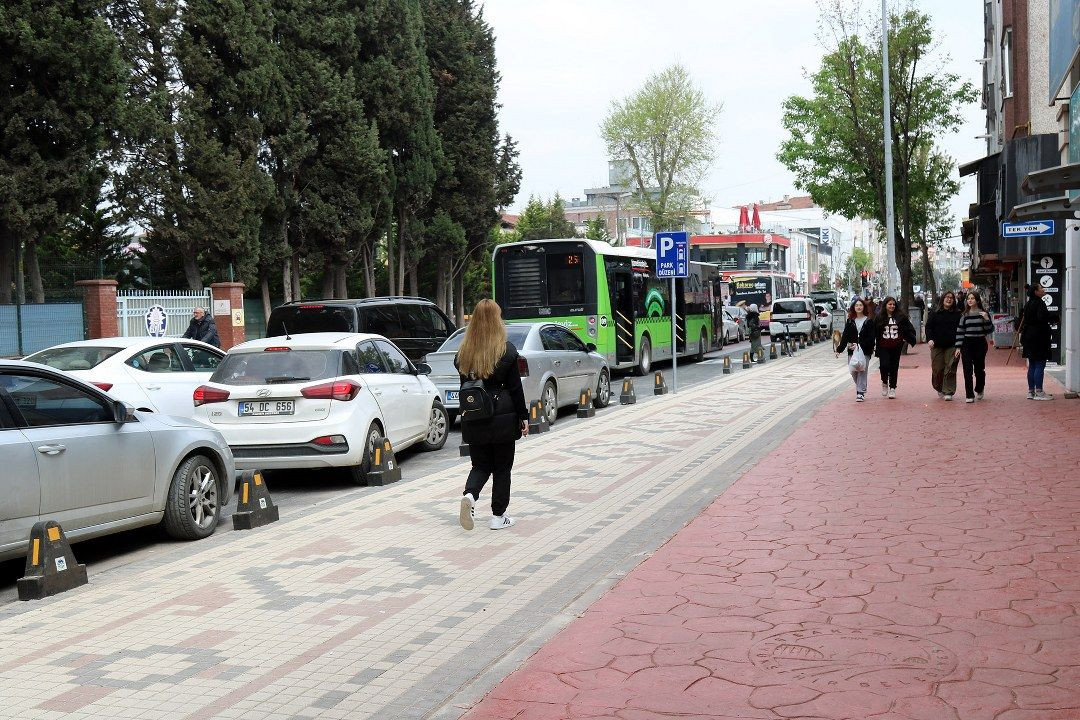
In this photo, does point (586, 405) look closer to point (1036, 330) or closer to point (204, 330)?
point (1036, 330)

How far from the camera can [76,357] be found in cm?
1229

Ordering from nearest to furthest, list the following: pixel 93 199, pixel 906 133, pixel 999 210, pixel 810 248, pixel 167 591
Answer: pixel 167 591, pixel 93 199, pixel 999 210, pixel 906 133, pixel 810 248

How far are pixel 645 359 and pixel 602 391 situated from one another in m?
8.76

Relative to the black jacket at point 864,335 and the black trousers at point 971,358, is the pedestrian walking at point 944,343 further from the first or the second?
the black jacket at point 864,335

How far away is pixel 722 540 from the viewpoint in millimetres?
7949

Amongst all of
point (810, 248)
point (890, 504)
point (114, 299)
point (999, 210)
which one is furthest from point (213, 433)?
point (810, 248)

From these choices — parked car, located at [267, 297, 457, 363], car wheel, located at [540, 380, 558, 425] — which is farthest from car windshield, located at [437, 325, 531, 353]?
parked car, located at [267, 297, 457, 363]

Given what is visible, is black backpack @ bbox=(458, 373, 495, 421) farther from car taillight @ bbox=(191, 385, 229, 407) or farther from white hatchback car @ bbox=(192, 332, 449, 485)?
car taillight @ bbox=(191, 385, 229, 407)

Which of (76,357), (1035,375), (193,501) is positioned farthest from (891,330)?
(193,501)

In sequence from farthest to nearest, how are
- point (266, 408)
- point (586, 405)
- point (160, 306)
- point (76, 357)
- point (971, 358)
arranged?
point (160, 306) < point (586, 405) < point (971, 358) < point (76, 357) < point (266, 408)

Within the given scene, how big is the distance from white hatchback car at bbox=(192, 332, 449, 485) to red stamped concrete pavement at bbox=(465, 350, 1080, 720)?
3.92 m

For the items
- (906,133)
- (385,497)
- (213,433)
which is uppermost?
(906,133)

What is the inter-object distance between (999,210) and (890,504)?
23.6 meters

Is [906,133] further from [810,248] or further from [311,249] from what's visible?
[810,248]
